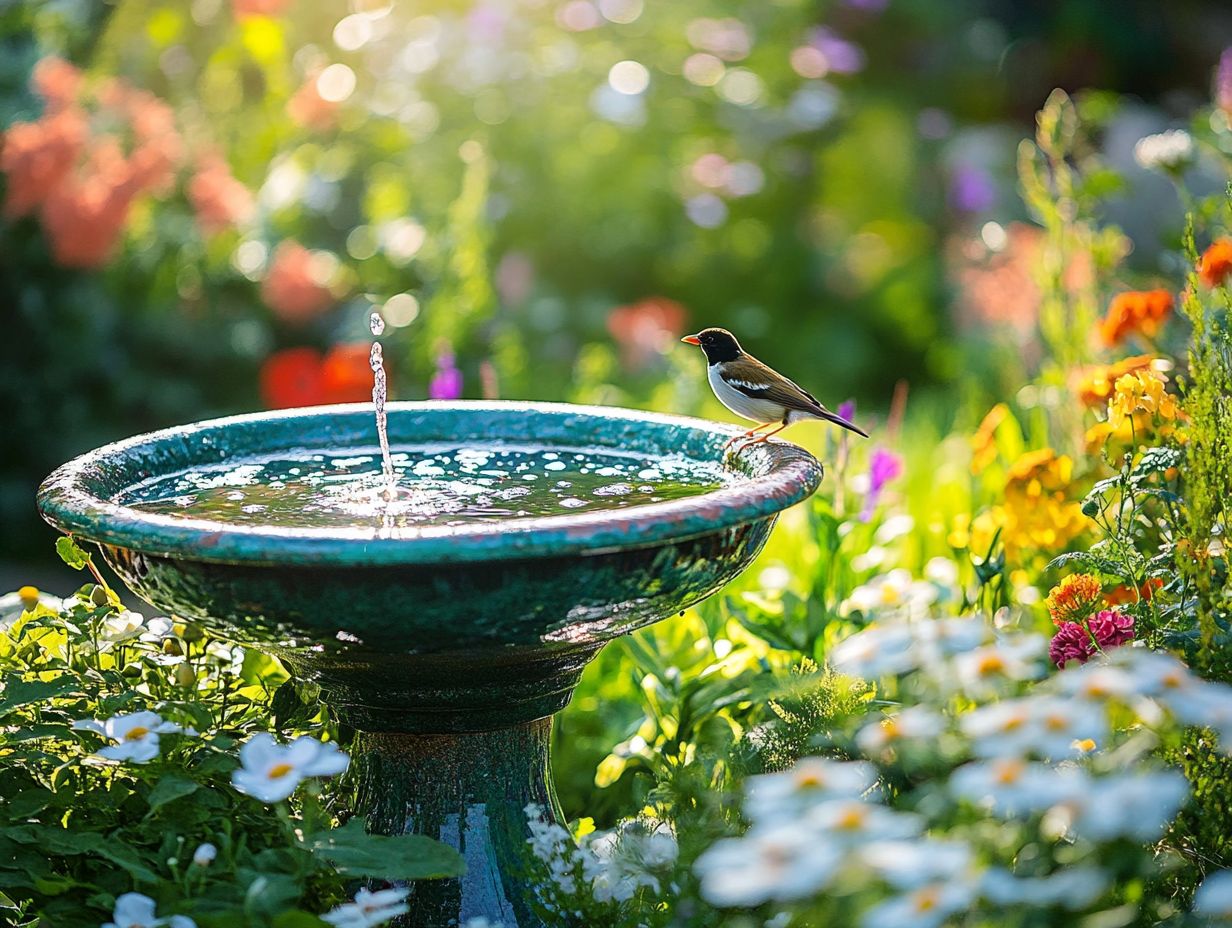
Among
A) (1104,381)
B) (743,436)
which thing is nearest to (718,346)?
(743,436)

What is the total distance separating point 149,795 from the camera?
6.52ft

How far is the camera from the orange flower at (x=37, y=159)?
4.59m

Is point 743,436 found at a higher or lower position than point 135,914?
higher

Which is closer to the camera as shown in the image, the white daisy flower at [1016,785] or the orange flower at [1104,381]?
the white daisy flower at [1016,785]

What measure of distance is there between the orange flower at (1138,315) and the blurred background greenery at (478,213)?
0.58 m

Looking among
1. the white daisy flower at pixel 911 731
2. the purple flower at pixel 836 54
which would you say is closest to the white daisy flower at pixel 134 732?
the white daisy flower at pixel 911 731

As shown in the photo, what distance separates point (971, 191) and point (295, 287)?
3.65 metres

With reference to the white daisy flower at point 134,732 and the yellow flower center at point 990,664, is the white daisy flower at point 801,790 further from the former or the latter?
the white daisy flower at point 134,732

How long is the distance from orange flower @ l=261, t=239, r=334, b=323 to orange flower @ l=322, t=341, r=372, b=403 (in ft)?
2.07

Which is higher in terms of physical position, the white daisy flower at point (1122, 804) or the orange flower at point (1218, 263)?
the orange flower at point (1218, 263)

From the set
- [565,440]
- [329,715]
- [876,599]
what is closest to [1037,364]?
[876,599]

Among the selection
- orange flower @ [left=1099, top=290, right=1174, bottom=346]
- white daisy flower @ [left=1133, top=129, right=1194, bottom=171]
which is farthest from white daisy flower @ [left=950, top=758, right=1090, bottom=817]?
white daisy flower @ [left=1133, top=129, right=1194, bottom=171]

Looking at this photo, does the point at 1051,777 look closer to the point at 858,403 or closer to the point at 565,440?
the point at 565,440

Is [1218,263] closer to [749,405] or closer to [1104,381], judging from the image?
[1104,381]
